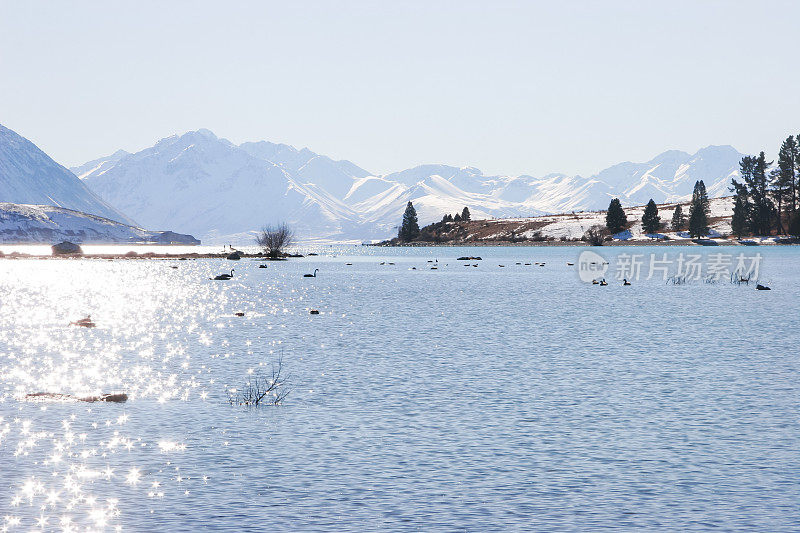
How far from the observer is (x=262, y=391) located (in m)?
38.7

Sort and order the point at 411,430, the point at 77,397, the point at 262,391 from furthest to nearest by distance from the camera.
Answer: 1. the point at 262,391
2. the point at 77,397
3. the point at 411,430

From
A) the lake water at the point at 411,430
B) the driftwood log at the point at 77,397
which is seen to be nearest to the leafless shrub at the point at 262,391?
the lake water at the point at 411,430

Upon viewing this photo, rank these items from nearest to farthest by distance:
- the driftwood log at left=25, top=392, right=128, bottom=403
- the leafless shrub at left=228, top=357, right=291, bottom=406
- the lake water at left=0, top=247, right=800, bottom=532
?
the lake water at left=0, top=247, right=800, bottom=532 → the leafless shrub at left=228, top=357, right=291, bottom=406 → the driftwood log at left=25, top=392, right=128, bottom=403

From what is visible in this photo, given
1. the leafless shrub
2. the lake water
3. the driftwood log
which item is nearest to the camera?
the lake water

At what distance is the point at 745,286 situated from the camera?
130m

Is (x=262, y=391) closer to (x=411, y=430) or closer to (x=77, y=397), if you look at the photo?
(x=77, y=397)

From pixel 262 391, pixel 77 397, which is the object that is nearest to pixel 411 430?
pixel 262 391

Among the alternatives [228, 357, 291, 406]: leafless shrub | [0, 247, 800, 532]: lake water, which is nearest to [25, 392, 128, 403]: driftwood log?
[0, 247, 800, 532]: lake water

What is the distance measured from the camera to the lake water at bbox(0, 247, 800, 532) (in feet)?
71.3

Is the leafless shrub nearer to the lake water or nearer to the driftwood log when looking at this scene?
the lake water

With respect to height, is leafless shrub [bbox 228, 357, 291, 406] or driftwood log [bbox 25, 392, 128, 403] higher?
driftwood log [bbox 25, 392, 128, 403]

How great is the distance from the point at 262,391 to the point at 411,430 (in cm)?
1041

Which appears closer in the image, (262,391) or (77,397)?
(77,397)

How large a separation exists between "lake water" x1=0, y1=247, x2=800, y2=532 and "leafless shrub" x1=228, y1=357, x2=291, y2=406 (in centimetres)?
63
